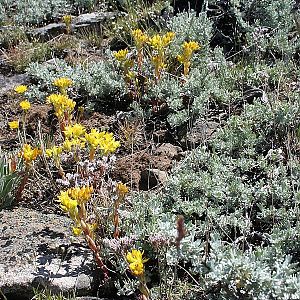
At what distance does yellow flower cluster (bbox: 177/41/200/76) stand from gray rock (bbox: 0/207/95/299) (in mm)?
1759

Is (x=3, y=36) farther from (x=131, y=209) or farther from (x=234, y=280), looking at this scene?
(x=234, y=280)

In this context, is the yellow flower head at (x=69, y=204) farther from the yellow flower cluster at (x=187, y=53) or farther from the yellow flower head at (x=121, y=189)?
the yellow flower cluster at (x=187, y=53)

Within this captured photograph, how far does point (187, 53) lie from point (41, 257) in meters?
2.12

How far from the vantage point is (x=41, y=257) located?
3295 millimetres

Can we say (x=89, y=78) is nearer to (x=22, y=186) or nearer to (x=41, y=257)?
(x=22, y=186)

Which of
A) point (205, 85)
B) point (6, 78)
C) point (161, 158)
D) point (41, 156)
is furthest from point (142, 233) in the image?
point (6, 78)

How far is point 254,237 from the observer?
327 centimetres

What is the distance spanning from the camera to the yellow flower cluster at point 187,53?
174 inches

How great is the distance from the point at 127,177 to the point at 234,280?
1.44 m

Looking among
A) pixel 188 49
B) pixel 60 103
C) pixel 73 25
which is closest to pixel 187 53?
pixel 188 49

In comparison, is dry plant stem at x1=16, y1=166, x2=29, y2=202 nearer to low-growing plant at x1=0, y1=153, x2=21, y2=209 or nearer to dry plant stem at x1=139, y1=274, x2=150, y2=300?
low-growing plant at x1=0, y1=153, x2=21, y2=209

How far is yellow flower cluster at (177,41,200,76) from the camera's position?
4426 millimetres

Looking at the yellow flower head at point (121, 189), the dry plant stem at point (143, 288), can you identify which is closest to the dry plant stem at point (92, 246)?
the yellow flower head at point (121, 189)

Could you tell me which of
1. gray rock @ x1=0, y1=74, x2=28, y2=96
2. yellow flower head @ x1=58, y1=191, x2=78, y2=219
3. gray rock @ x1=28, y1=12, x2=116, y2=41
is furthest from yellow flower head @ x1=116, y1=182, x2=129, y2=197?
gray rock @ x1=28, y1=12, x2=116, y2=41
